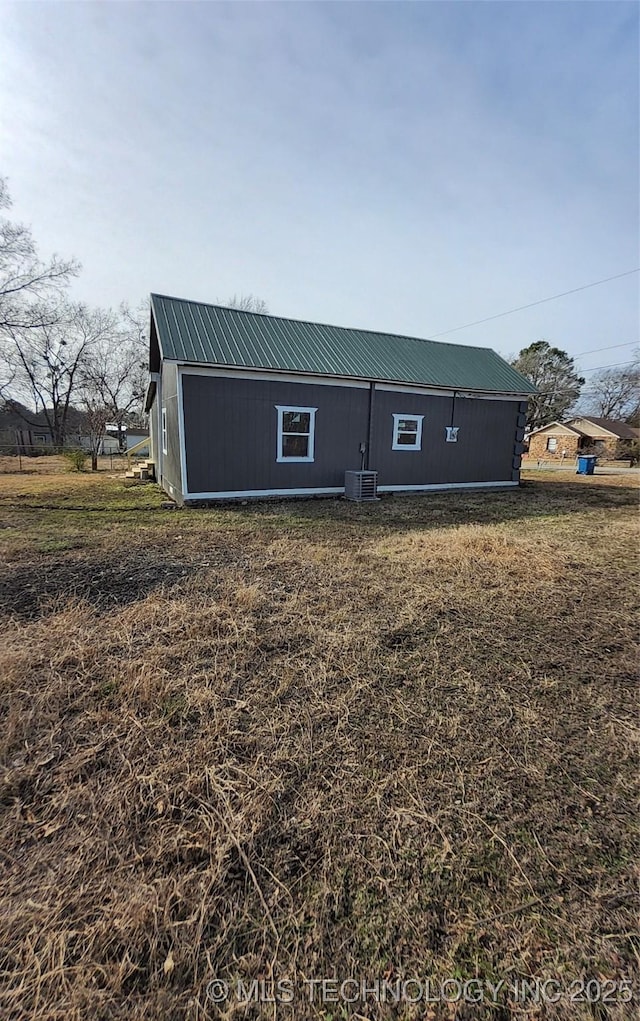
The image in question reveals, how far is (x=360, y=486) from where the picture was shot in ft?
32.0

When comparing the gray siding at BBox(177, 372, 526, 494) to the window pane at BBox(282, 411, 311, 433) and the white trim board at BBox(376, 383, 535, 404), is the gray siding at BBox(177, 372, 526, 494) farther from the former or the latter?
the window pane at BBox(282, 411, 311, 433)

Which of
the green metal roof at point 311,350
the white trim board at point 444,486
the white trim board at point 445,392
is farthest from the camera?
the white trim board at point 444,486

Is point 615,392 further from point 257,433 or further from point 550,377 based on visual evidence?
point 257,433

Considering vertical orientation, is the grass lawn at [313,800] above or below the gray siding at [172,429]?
below

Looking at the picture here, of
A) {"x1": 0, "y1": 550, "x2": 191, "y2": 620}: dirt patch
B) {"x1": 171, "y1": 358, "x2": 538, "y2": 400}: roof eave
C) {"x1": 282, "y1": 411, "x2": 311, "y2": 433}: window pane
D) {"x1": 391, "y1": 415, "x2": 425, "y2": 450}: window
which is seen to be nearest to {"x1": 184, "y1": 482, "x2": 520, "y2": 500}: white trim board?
{"x1": 391, "y1": 415, "x2": 425, "y2": 450}: window

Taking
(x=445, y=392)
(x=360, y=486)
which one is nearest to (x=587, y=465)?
(x=445, y=392)

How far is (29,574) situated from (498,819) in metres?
4.72

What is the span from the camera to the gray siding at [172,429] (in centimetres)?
847

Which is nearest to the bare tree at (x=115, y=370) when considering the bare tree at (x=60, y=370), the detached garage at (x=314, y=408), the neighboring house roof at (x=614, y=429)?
the bare tree at (x=60, y=370)

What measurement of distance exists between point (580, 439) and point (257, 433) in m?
33.1

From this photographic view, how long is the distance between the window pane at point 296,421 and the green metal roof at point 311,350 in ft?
3.10

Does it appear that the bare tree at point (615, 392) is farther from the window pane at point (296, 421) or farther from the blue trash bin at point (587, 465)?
the window pane at point (296, 421)

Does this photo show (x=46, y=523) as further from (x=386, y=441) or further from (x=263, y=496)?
(x=386, y=441)

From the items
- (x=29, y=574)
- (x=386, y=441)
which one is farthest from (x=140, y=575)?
(x=386, y=441)
